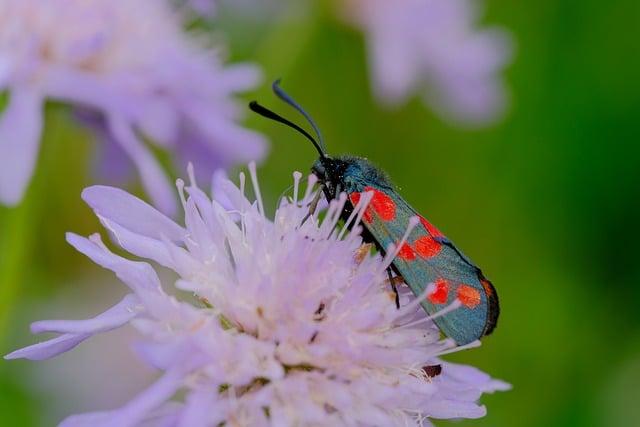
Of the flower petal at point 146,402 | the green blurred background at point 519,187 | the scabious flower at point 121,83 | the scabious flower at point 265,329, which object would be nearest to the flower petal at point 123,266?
the scabious flower at point 265,329

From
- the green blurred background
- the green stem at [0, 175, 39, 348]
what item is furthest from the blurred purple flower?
the green stem at [0, 175, 39, 348]

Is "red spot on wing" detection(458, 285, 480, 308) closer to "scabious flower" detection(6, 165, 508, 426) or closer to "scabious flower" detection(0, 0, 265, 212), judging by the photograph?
"scabious flower" detection(6, 165, 508, 426)

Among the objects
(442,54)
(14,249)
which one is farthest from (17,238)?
(442,54)

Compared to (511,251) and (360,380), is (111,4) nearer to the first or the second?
(360,380)

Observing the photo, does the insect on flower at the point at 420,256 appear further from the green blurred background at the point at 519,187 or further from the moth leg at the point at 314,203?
the green blurred background at the point at 519,187

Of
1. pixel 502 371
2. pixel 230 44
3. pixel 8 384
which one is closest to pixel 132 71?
pixel 8 384

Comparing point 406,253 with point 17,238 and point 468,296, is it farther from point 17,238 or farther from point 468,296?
point 17,238
